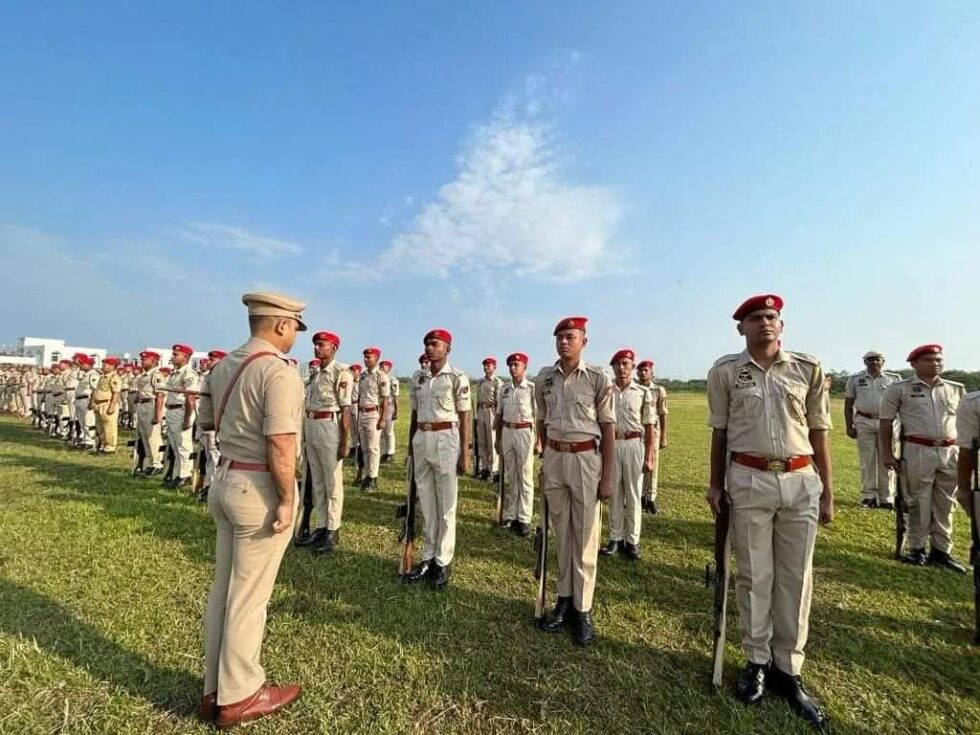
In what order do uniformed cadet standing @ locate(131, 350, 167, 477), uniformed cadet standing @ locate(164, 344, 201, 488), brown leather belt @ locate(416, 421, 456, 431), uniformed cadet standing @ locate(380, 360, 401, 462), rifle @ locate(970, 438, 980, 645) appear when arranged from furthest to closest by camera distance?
uniformed cadet standing @ locate(380, 360, 401, 462) < uniformed cadet standing @ locate(131, 350, 167, 477) < uniformed cadet standing @ locate(164, 344, 201, 488) < brown leather belt @ locate(416, 421, 456, 431) < rifle @ locate(970, 438, 980, 645)

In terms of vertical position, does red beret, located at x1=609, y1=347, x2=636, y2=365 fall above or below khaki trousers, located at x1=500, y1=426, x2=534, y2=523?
above

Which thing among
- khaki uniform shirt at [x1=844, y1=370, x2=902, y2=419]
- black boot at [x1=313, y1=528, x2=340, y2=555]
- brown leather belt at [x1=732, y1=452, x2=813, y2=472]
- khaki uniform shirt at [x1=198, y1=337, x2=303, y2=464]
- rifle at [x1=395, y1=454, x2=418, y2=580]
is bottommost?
black boot at [x1=313, y1=528, x2=340, y2=555]

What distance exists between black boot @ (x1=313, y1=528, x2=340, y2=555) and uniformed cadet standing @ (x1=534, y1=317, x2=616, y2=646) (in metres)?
2.92

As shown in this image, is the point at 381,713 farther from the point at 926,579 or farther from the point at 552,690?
the point at 926,579

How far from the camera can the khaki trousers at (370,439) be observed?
9508 millimetres

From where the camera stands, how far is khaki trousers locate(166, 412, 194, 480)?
8.96 metres

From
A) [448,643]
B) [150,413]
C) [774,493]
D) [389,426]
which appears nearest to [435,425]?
[448,643]

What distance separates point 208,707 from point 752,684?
3.35 m

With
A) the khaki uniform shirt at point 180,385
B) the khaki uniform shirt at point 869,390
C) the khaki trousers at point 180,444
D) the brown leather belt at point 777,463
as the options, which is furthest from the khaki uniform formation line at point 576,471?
the khaki uniform shirt at point 180,385

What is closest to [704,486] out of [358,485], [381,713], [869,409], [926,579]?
[869,409]

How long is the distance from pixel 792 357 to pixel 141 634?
5.25 metres

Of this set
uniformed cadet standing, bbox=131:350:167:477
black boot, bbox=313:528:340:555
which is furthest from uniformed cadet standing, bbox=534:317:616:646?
uniformed cadet standing, bbox=131:350:167:477

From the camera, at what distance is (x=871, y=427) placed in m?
8.84

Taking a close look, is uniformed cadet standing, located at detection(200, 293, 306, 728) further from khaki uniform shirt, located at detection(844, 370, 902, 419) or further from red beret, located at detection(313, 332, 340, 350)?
khaki uniform shirt, located at detection(844, 370, 902, 419)
